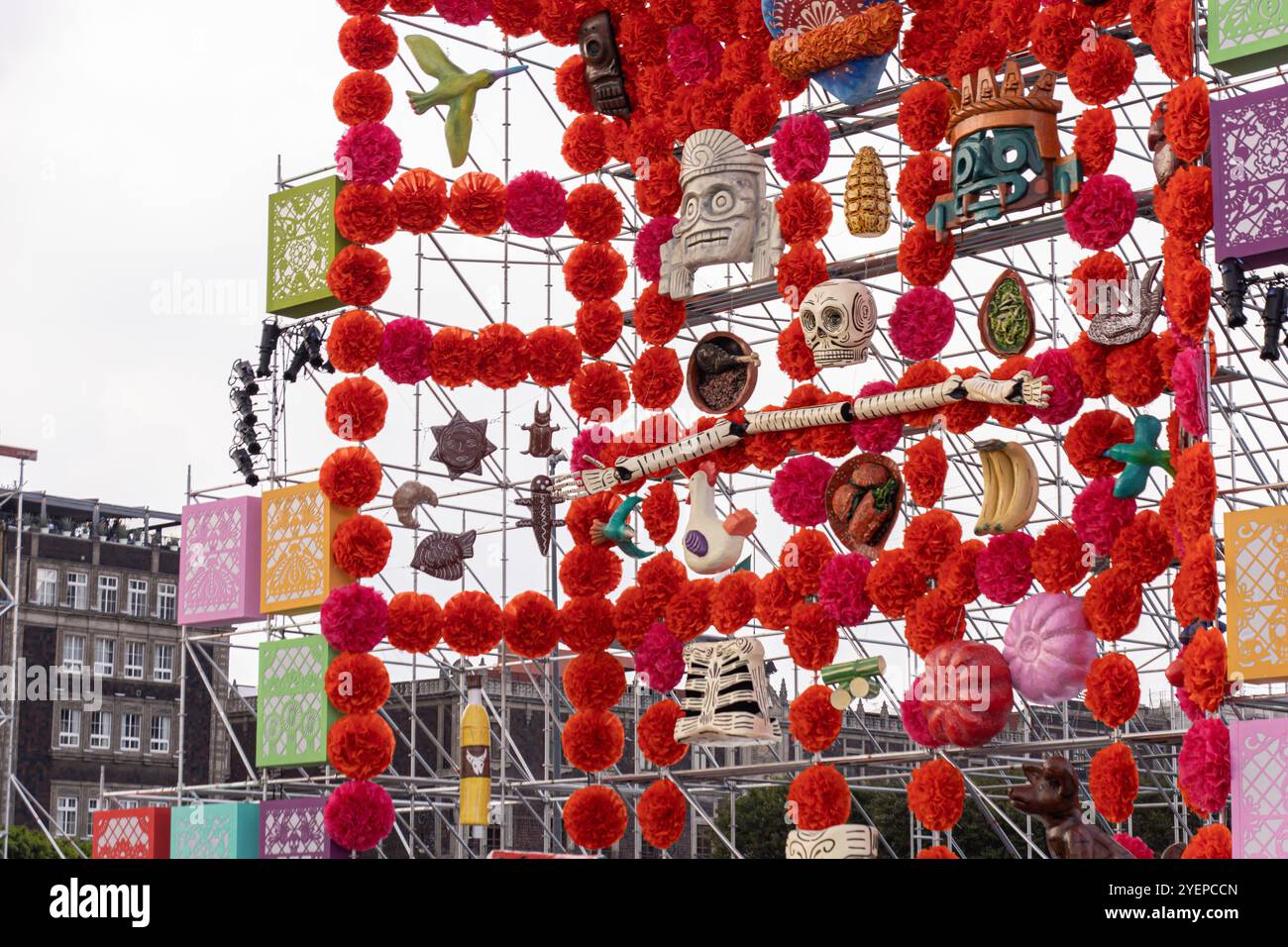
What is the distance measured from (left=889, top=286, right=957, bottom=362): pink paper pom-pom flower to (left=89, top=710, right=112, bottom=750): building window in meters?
38.2

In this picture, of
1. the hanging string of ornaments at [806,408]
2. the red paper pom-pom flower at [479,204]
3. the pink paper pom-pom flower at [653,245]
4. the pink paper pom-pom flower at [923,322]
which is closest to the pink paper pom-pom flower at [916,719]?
the hanging string of ornaments at [806,408]

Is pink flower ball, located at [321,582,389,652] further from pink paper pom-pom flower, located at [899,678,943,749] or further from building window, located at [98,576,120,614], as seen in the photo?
building window, located at [98,576,120,614]

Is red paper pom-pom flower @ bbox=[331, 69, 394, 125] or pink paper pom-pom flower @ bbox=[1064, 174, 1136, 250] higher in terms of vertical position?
red paper pom-pom flower @ bbox=[331, 69, 394, 125]

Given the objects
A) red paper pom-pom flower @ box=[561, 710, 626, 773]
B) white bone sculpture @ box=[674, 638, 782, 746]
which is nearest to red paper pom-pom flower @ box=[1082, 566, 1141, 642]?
white bone sculpture @ box=[674, 638, 782, 746]

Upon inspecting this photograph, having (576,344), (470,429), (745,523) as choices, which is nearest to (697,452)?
(745,523)

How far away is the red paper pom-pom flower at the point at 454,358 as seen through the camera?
1423 centimetres

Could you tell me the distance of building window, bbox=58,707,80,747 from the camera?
46.9m

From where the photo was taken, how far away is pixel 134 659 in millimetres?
50375

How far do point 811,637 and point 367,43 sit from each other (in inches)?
211

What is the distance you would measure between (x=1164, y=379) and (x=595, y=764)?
4.78 m

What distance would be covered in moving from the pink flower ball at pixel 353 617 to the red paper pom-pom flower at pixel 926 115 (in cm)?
468

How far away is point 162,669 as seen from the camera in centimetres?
5112

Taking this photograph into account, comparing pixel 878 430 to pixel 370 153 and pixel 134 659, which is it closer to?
pixel 370 153
